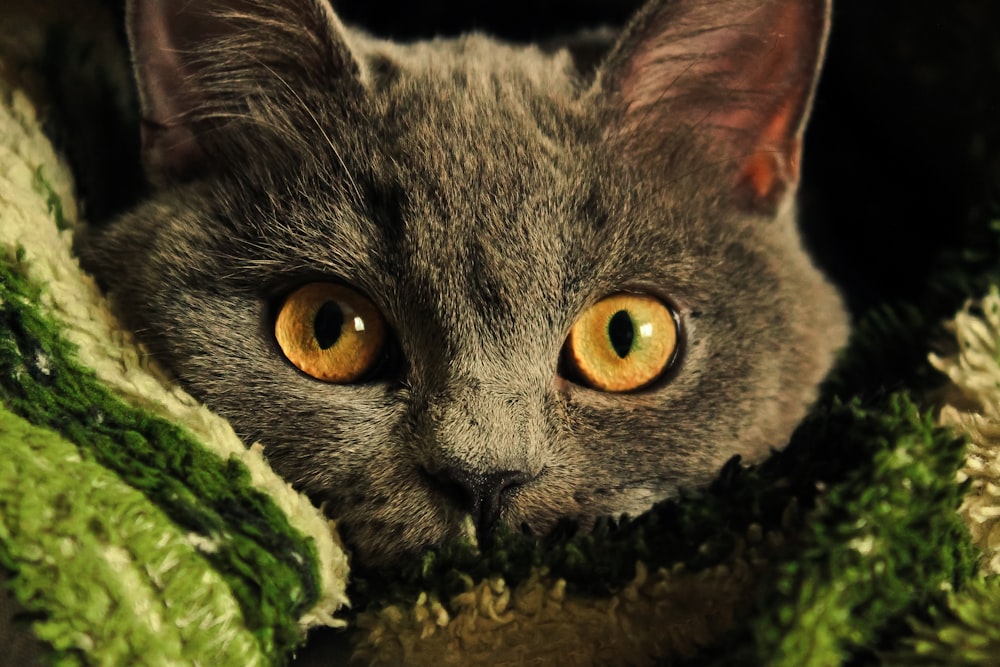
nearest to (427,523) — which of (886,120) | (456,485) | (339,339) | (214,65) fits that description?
(456,485)

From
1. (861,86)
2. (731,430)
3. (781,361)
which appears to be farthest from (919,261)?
(731,430)

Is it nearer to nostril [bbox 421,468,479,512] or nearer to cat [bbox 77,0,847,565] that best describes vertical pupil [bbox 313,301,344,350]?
cat [bbox 77,0,847,565]

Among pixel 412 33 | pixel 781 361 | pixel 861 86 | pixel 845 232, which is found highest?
pixel 412 33

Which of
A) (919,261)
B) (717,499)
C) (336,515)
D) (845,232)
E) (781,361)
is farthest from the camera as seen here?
(845,232)

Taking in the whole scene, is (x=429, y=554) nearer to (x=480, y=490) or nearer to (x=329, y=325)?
(x=480, y=490)

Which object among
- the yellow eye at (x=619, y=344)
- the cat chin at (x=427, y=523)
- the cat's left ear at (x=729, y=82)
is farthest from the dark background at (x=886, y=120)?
the cat chin at (x=427, y=523)

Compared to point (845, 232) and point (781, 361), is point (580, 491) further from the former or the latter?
point (845, 232)

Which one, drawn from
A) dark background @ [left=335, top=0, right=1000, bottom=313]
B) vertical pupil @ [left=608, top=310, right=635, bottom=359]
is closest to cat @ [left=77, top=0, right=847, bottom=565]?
vertical pupil @ [left=608, top=310, right=635, bottom=359]
